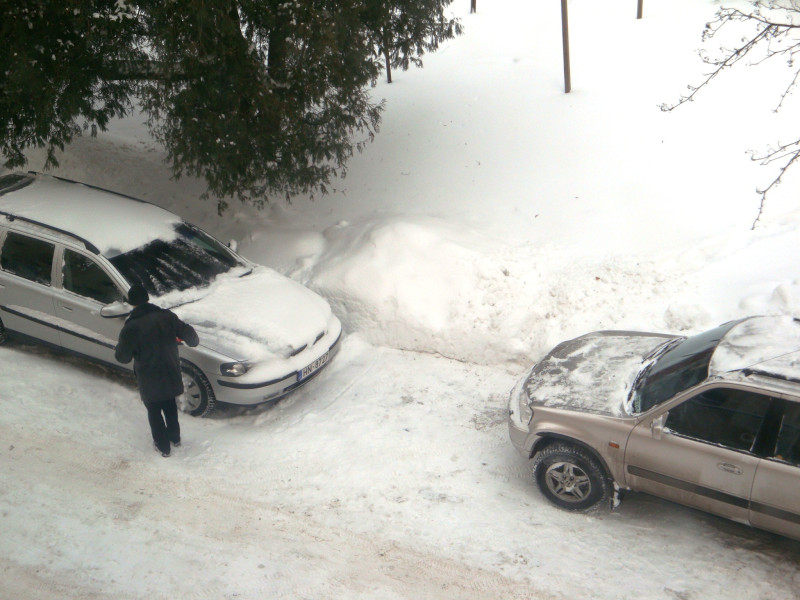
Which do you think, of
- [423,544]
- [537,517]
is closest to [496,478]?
[537,517]

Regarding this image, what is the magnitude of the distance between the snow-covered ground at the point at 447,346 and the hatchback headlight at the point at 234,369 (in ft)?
1.91

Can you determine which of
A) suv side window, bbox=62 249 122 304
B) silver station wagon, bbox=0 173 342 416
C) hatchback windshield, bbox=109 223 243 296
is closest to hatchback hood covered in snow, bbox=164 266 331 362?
silver station wagon, bbox=0 173 342 416

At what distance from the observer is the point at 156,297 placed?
6730mm

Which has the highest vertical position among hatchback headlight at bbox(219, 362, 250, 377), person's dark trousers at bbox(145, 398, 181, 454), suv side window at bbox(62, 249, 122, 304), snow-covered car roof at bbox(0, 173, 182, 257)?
snow-covered car roof at bbox(0, 173, 182, 257)

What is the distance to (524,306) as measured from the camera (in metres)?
7.73

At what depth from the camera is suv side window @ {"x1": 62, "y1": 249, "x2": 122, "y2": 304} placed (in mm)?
6637

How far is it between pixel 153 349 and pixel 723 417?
4328 mm

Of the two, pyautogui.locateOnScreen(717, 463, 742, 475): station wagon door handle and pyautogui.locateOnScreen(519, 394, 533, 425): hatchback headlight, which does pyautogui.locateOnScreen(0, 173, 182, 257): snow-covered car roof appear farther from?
pyautogui.locateOnScreen(717, 463, 742, 475): station wagon door handle

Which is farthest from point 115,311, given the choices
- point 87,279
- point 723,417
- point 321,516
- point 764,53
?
point 764,53

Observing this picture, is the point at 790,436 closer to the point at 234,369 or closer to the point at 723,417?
the point at 723,417

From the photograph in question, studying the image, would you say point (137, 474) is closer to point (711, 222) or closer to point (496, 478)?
point (496, 478)

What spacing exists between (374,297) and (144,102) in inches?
154

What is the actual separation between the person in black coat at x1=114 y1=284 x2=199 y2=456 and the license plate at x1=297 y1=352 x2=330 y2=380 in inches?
45.0

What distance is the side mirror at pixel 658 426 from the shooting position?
484 cm
